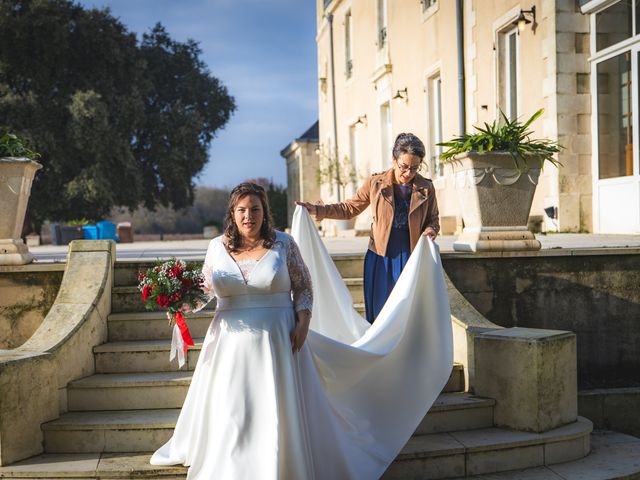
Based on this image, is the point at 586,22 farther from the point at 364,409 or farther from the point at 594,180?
the point at 364,409

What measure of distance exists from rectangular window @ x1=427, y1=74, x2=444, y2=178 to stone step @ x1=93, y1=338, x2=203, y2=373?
38.6 ft

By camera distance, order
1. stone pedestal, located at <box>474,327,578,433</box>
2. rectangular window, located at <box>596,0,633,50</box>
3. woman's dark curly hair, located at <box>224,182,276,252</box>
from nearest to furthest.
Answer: woman's dark curly hair, located at <box>224,182,276,252</box> < stone pedestal, located at <box>474,327,578,433</box> < rectangular window, located at <box>596,0,633,50</box>

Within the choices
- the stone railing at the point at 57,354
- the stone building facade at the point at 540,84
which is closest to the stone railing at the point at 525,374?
the stone building facade at the point at 540,84

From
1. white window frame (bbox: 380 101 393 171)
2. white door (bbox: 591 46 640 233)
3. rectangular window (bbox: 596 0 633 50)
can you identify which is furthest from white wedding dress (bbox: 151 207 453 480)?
white window frame (bbox: 380 101 393 171)

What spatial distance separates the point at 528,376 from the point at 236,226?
2.45 meters

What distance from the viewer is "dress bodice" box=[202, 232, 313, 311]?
4.27 metres

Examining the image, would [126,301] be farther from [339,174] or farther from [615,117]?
[339,174]

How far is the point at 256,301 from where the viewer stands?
170 inches

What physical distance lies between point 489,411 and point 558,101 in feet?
24.9

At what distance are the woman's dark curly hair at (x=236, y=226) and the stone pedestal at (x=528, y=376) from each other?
2095mm

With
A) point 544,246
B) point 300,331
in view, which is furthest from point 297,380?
point 544,246

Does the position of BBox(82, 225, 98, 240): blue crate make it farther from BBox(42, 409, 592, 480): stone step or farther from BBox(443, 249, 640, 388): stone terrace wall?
BBox(42, 409, 592, 480): stone step

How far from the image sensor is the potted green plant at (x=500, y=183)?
710 cm

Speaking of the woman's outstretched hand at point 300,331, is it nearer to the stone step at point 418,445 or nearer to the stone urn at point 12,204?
the stone step at point 418,445
